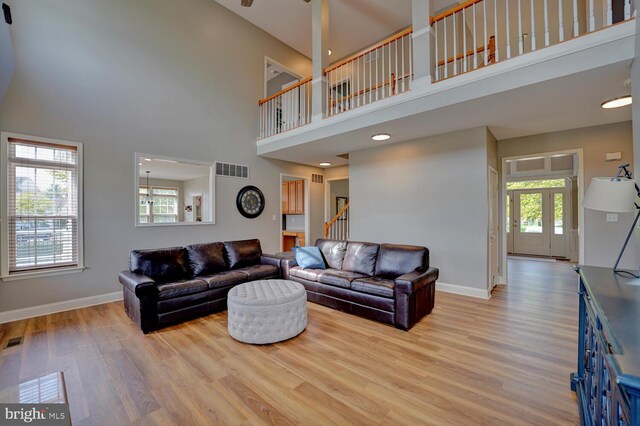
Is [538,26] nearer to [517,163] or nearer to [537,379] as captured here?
[517,163]

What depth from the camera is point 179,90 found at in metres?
4.87

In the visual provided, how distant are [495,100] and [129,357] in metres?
4.62

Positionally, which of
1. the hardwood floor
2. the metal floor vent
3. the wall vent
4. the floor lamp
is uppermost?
the wall vent

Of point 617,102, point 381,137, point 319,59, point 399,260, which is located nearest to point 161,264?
point 399,260

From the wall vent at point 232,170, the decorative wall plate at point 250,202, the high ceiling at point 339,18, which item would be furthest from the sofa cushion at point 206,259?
the high ceiling at point 339,18

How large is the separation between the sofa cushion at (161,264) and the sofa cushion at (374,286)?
232 cm

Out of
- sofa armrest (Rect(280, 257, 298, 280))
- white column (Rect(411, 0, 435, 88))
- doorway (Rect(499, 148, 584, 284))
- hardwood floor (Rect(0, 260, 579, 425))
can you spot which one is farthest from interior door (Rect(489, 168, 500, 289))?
sofa armrest (Rect(280, 257, 298, 280))

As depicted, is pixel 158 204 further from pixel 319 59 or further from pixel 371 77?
pixel 371 77

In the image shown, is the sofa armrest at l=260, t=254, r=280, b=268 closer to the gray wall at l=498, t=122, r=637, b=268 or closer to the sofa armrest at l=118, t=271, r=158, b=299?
the sofa armrest at l=118, t=271, r=158, b=299

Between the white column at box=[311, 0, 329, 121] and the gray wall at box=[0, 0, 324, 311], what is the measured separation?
1.78m

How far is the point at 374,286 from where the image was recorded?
10.6 feet

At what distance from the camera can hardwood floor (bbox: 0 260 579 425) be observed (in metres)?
1.78

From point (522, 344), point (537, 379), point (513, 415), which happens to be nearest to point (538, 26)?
point (522, 344)

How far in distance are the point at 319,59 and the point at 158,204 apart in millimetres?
7356
